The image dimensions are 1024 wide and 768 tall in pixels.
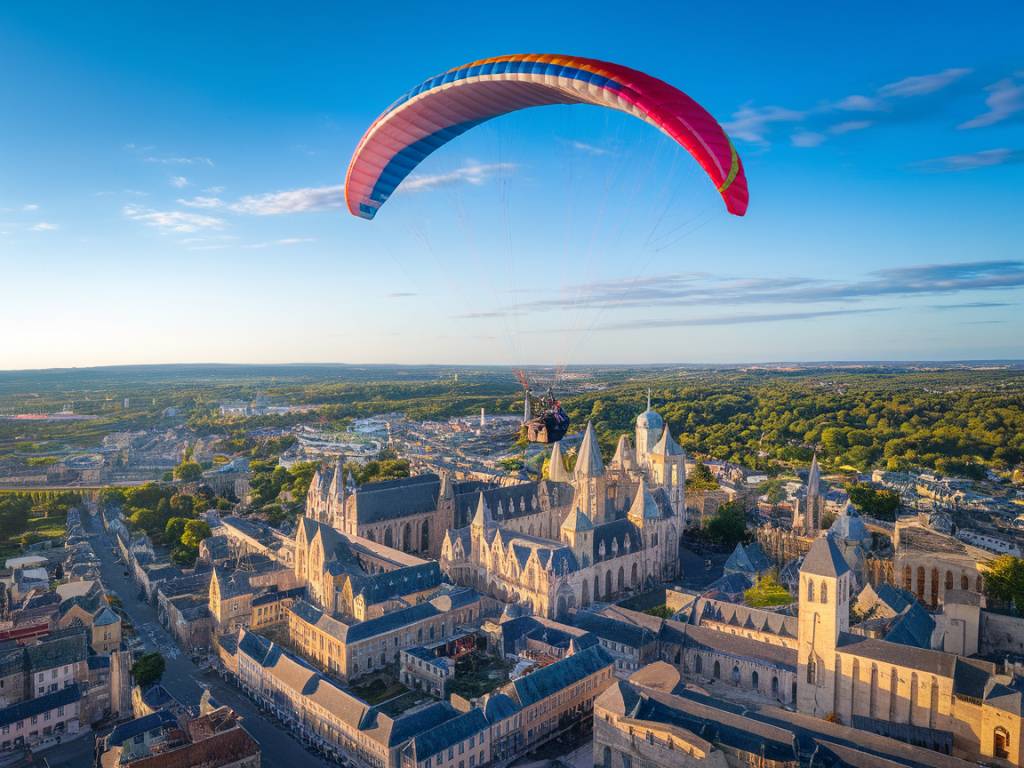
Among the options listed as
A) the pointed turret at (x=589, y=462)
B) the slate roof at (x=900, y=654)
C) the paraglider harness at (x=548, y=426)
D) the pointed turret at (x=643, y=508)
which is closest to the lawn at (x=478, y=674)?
the paraglider harness at (x=548, y=426)

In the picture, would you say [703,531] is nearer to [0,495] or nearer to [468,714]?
[468,714]

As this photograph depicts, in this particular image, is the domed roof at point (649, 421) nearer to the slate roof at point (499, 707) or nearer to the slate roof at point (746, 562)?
the slate roof at point (746, 562)

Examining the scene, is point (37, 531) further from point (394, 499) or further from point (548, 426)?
point (548, 426)

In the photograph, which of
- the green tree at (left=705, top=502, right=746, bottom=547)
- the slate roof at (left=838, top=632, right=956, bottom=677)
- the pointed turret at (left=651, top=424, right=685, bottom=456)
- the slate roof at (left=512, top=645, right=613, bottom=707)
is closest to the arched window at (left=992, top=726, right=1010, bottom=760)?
the slate roof at (left=838, top=632, right=956, bottom=677)

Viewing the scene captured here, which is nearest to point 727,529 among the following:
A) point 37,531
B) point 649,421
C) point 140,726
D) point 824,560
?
point 649,421

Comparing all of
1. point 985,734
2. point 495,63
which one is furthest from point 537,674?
point 495,63

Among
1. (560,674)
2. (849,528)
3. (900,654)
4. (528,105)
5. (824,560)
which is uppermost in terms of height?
(528,105)

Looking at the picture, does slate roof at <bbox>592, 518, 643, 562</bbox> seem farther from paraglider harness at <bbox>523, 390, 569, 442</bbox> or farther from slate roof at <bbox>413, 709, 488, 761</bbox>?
slate roof at <bbox>413, 709, 488, 761</bbox>

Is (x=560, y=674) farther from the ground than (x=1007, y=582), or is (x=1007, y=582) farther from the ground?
(x=1007, y=582)
